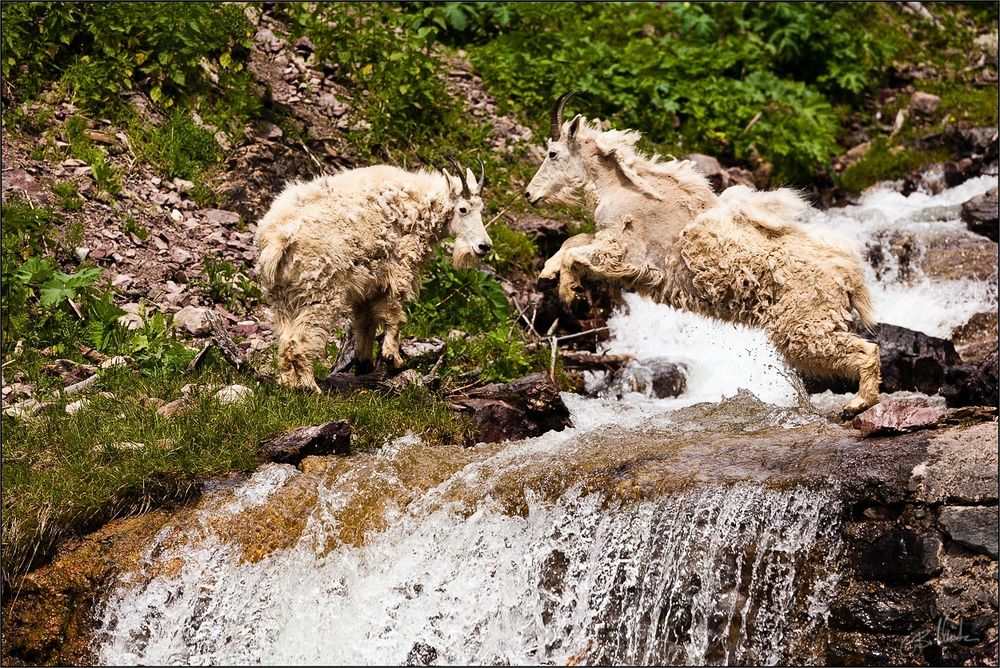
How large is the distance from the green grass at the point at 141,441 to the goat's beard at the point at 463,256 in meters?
1.36

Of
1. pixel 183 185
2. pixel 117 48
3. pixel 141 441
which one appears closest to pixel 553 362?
pixel 141 441

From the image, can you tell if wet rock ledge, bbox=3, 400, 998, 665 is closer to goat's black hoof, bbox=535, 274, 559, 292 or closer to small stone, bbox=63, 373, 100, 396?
goat's black hoof, bbox=535, 274, 559, 292

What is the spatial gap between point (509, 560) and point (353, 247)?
3.14m

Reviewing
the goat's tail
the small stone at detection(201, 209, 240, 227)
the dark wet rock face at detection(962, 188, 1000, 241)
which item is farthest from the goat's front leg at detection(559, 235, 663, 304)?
the dark wet rock face at detection(962, 188, 1000, 241)

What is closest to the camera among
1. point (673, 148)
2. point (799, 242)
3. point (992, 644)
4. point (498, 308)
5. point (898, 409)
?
point (992, 644)

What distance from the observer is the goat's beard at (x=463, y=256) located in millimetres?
10031

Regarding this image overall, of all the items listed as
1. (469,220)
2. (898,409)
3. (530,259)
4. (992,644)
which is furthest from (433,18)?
(992,644)

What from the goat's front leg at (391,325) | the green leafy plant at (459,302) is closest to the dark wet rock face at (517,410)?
the goat's front leg at (391,325)

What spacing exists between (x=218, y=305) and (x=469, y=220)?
3.19 m

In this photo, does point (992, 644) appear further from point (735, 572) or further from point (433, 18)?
point (433, 18)

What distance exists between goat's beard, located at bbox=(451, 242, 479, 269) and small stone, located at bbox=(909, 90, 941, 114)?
11538 mm

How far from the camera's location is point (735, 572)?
6711mm

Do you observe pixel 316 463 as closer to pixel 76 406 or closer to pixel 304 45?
pixel 76 406

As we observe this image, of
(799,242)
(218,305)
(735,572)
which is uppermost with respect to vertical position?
(799,242)
